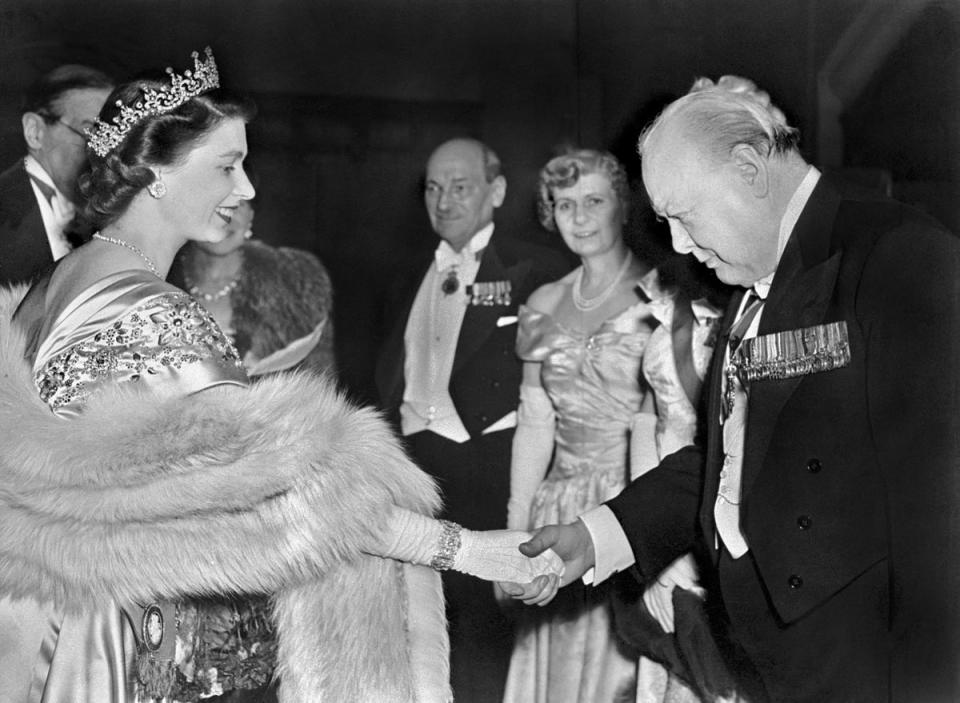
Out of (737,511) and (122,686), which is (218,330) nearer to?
(122,686)

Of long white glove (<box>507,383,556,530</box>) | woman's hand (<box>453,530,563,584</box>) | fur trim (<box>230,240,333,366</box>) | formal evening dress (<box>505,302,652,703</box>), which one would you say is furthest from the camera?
fur trim (<box>230,240,333,366</box>)

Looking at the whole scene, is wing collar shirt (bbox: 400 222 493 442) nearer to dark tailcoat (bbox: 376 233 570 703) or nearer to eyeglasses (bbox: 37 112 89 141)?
dark tailcoat (bbox: 376 233 570 703)

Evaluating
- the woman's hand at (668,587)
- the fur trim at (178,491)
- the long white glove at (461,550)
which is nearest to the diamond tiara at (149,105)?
the fur trim at (178,491)

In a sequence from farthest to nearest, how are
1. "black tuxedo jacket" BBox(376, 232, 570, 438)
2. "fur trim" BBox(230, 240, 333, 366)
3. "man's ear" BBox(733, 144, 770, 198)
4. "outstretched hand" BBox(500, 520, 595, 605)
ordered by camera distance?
"fur trim" BBox(230, 240, 333, 366) → "black tuxedo jacket" BBox(376, 232, 570, 438) → "outstretched hand" BBox(500, 520, 595, 605) → "man's ear" BBox(733, 144, 770, 198)

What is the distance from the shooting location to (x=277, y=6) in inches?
127

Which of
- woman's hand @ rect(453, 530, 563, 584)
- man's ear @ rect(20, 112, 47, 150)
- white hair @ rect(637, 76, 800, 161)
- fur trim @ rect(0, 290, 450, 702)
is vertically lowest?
woman's hand @ rect(453, 530, 563, 584)

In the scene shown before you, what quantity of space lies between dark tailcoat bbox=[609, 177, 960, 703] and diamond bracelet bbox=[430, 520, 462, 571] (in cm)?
51

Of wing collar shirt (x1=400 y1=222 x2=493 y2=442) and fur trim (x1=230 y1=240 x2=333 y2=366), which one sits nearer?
wing collar shirt (x1=400 y1=222 x2=493 y2=442)

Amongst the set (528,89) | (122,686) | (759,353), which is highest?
(528,89)

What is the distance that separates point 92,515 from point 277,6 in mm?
2053

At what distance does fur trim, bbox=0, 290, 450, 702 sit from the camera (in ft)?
5.27

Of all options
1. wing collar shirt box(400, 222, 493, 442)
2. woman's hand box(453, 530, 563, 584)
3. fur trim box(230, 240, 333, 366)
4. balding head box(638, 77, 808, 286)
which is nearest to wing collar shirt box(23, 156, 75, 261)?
fur trim box(230, 240, 333, 366)

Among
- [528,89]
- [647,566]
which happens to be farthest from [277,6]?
[647,566]

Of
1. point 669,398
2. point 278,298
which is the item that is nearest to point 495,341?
point 669,398
